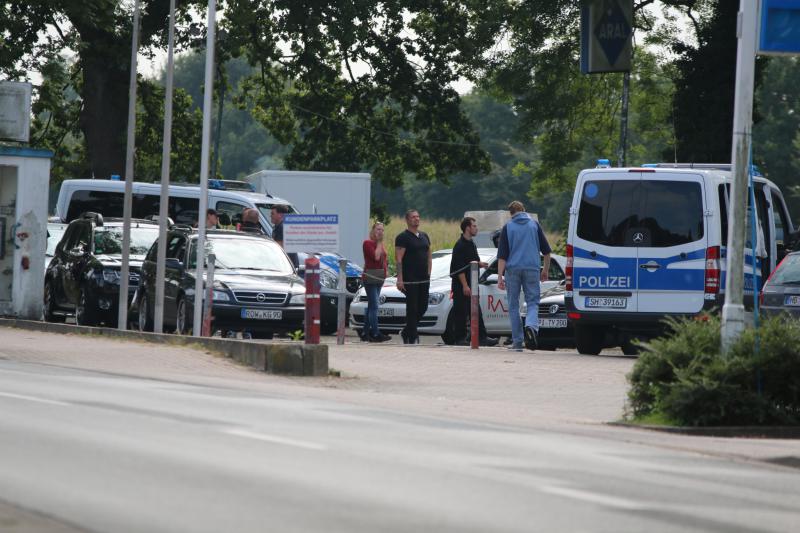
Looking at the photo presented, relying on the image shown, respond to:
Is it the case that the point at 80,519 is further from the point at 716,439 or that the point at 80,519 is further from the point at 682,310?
the point at 682,310

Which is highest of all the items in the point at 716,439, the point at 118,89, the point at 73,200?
the point at 118,89

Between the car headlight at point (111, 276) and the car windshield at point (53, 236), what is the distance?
4949 mm

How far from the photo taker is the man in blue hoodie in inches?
905

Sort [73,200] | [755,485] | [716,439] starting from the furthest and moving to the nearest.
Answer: [73,200] < [716,439] < [755,485]

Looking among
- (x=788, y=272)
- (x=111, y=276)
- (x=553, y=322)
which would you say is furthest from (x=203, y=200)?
(x=788, y=272)

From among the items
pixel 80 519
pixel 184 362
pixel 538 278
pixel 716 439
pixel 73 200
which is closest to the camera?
pixel 80 519

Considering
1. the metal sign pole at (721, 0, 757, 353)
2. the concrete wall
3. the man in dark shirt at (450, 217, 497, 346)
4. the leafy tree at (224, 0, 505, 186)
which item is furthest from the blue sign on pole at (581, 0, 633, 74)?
the metal sign pole at (721, 0, 757, 353)

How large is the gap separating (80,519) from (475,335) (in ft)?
52.7

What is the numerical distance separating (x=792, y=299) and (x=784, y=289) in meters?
0.21

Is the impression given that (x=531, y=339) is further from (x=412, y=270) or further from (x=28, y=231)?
(x=28, y=231)

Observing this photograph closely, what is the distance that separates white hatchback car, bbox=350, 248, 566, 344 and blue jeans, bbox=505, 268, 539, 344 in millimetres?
3096

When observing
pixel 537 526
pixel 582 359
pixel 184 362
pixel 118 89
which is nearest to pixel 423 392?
pixel 184 362

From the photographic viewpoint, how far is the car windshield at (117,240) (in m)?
28.6

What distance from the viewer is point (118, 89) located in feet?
139
